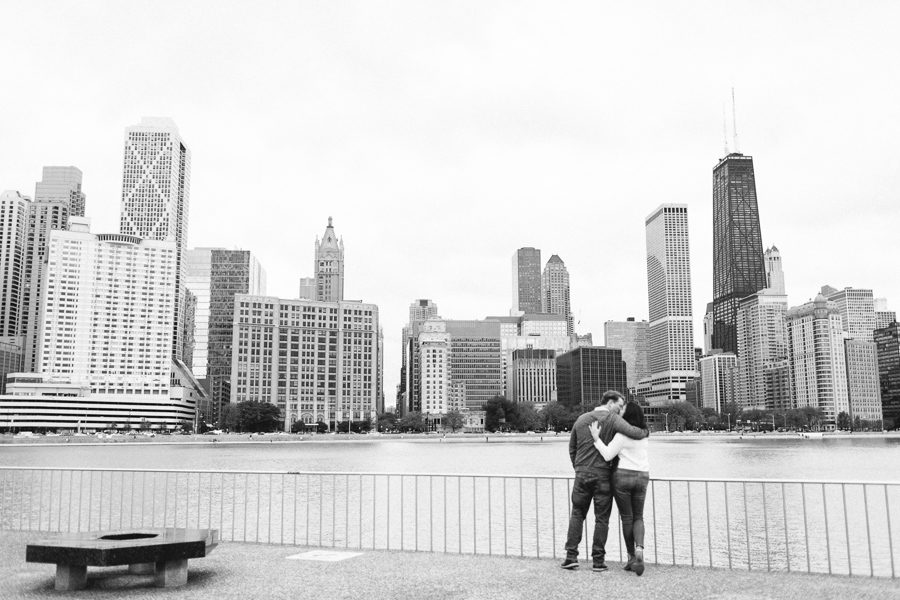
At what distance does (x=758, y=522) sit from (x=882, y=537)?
5.45 meters

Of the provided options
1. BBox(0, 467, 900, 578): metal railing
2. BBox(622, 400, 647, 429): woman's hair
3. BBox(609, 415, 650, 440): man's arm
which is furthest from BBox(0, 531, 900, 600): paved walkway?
BBox(0, 467, 900, 578): metal railing

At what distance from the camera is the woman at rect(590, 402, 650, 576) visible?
12016 mm

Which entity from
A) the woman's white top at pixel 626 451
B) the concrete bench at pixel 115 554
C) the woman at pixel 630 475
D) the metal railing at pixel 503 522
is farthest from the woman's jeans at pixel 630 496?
the concrete bench at pixel 115 554

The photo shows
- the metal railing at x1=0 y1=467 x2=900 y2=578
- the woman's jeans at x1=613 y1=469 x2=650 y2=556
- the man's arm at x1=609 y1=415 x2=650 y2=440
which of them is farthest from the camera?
the metal railing at x1=0 y1=467 x2=900 y2=578

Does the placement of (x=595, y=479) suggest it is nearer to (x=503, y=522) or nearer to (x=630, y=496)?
(x=630, y=496)

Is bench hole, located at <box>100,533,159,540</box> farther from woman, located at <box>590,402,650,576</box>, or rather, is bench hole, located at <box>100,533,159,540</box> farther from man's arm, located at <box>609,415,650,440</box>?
man's arm, located at <box>609,415,650,440</box>

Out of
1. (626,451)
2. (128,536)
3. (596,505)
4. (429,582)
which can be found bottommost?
(429,582)

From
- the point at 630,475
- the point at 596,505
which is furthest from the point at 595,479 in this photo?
the point at 630,475

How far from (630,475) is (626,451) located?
371mm

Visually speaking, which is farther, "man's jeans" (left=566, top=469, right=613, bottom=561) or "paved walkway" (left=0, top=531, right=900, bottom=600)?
"man's jeans" (left=566, top=469, right=613, bottom=561)

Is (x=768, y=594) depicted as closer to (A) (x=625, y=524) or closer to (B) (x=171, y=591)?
(A) (x=625, y=524)

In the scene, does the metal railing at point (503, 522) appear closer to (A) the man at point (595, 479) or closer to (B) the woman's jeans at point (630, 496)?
(A) the man at point (595, 479)

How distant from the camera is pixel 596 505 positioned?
12328 mm

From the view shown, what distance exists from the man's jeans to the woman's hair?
0.85 m
